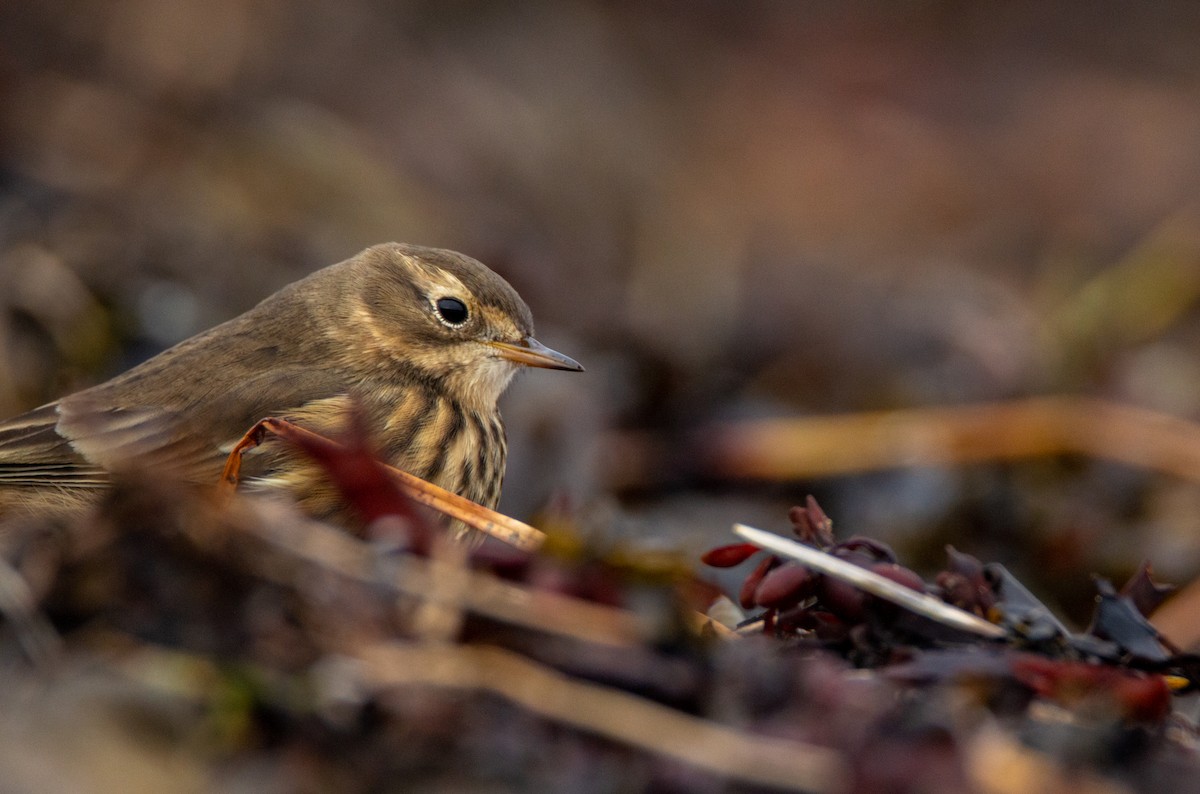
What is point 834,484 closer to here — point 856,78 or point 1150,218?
point 1150,218

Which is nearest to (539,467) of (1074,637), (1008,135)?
(1074,637)

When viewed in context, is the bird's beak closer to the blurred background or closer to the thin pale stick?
the blurred background

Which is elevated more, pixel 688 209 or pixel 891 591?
pixel 688 209

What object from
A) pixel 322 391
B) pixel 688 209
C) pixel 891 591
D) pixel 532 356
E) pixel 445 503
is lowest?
pixel 891 591

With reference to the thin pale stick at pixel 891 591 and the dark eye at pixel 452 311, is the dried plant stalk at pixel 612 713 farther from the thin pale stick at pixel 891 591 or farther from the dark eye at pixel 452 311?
the dark eye at pixel 452 311

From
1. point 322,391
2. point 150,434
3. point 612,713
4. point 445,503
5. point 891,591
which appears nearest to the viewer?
point 612,713

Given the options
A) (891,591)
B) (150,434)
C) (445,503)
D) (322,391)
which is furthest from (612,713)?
(150,434)

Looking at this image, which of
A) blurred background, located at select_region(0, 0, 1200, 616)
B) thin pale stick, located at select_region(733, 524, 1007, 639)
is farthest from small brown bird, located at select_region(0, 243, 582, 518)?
thin pale stick, located at select_region(733, 524, 1007, 639)

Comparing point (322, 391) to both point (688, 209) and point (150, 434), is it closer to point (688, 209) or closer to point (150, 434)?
point (150, 434)
